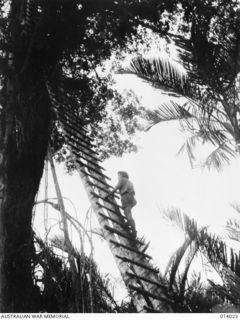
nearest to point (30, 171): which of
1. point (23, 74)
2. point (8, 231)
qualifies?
point (8, 231)

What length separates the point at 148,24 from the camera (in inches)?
241

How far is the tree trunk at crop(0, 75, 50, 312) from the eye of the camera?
375cm

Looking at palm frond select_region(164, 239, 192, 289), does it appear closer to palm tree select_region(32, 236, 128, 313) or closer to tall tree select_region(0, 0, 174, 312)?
palm tree select_region(32, 236, 128, 313)

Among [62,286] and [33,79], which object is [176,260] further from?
[33,79]

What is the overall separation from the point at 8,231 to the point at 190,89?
2402 millimetres

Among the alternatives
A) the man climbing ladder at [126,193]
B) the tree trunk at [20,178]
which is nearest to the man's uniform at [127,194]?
the man climbing ladder at [126,193]

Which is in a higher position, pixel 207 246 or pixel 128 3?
pixel 128 3

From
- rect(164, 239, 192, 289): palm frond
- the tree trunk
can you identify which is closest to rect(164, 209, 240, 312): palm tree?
rect(164, 239, 192, 289): palm frond

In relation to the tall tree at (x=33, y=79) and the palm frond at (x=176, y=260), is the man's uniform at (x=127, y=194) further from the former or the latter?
the tall tree at (x=33, y=79)

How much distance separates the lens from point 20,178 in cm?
420

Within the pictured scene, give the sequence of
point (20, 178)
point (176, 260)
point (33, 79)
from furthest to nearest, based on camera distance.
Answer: point (33, 79), point (176, 260), point (20, 178)

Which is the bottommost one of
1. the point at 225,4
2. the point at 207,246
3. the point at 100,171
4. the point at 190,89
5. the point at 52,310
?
the point at 52,310

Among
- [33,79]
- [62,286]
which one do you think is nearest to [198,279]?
[62,286]

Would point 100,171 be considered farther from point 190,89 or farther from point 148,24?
point 148,24
